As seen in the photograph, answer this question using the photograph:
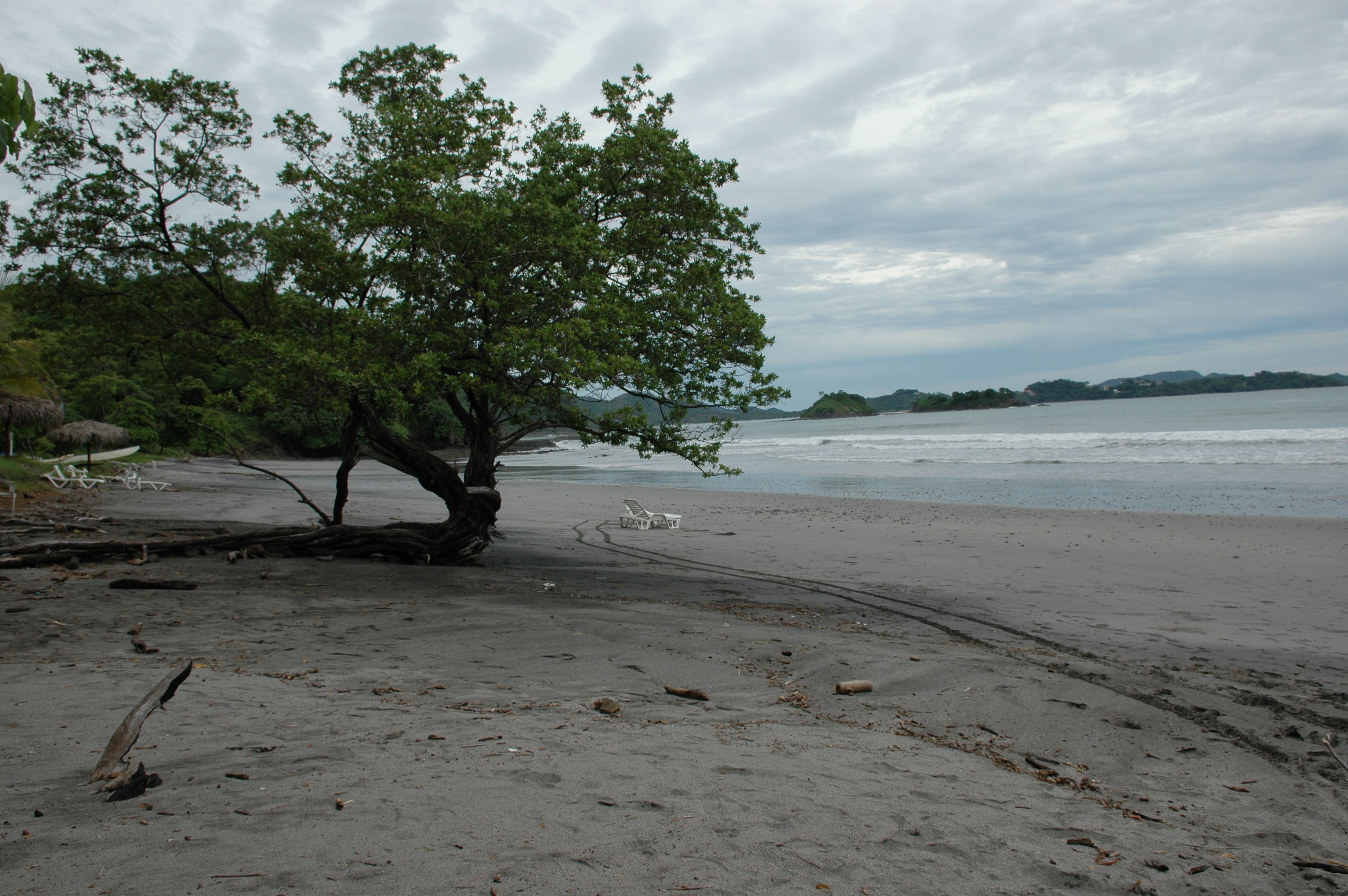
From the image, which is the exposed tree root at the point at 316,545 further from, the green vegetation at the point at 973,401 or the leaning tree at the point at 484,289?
the green vegetation at the point at 973,401

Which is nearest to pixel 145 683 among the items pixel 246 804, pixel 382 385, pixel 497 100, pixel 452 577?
pixel 246 804

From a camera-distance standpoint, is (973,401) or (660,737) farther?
(973,401)

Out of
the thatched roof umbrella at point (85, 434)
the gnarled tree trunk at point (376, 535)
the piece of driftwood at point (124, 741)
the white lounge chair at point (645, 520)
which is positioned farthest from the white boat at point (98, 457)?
the piece of driftwood at point (124, 741)

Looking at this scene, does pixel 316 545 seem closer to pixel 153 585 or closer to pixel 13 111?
pixel 153 585

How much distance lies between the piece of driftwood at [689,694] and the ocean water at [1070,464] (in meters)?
5.91

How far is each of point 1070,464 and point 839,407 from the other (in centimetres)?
12487

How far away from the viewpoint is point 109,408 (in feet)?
136

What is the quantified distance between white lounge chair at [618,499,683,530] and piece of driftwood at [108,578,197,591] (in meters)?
10.8

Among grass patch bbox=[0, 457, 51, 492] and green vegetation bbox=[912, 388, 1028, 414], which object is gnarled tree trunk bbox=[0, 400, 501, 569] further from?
green vegetation bbox=[912, 388, 1028, 414]

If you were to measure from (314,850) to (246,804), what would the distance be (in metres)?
0.48

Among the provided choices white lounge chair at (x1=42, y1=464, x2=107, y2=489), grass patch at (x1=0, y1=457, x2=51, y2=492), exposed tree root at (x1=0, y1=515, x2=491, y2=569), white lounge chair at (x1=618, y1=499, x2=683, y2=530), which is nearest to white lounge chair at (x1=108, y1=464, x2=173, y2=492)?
white lounge chair at (x1=42, y1=464, x2=107, y2=489)

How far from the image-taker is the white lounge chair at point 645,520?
1758cm

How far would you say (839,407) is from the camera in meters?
156

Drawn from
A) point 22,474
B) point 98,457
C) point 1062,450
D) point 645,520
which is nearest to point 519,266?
point 645,520
